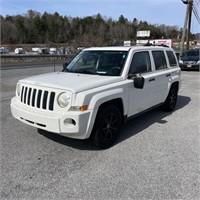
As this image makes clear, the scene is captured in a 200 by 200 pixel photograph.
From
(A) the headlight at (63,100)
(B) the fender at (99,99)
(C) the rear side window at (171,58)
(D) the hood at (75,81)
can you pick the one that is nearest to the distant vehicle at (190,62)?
(C) the rear side window at (171,58)

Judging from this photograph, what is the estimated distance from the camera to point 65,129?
11.6ft

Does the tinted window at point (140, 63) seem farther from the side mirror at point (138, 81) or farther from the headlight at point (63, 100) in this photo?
the headlight at point (63, 100)

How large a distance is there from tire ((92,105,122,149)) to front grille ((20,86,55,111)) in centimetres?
81

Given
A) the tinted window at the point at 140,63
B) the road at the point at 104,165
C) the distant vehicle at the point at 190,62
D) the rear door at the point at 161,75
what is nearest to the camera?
the road at the point at 104,165

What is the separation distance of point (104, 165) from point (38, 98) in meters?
1.50

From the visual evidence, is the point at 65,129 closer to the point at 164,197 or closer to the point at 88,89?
the point at 88,89

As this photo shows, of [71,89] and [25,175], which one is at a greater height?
[71,89]

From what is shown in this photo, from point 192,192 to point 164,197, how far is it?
15.7 inches

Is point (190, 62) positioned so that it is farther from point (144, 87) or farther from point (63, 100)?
point (63, 100)

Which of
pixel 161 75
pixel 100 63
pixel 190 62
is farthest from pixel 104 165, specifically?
pixel 190 62

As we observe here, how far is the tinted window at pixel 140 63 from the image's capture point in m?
4.65

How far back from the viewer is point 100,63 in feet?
15.6

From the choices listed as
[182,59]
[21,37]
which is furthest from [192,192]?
[21,37]

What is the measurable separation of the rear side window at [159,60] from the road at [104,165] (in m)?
1.50
